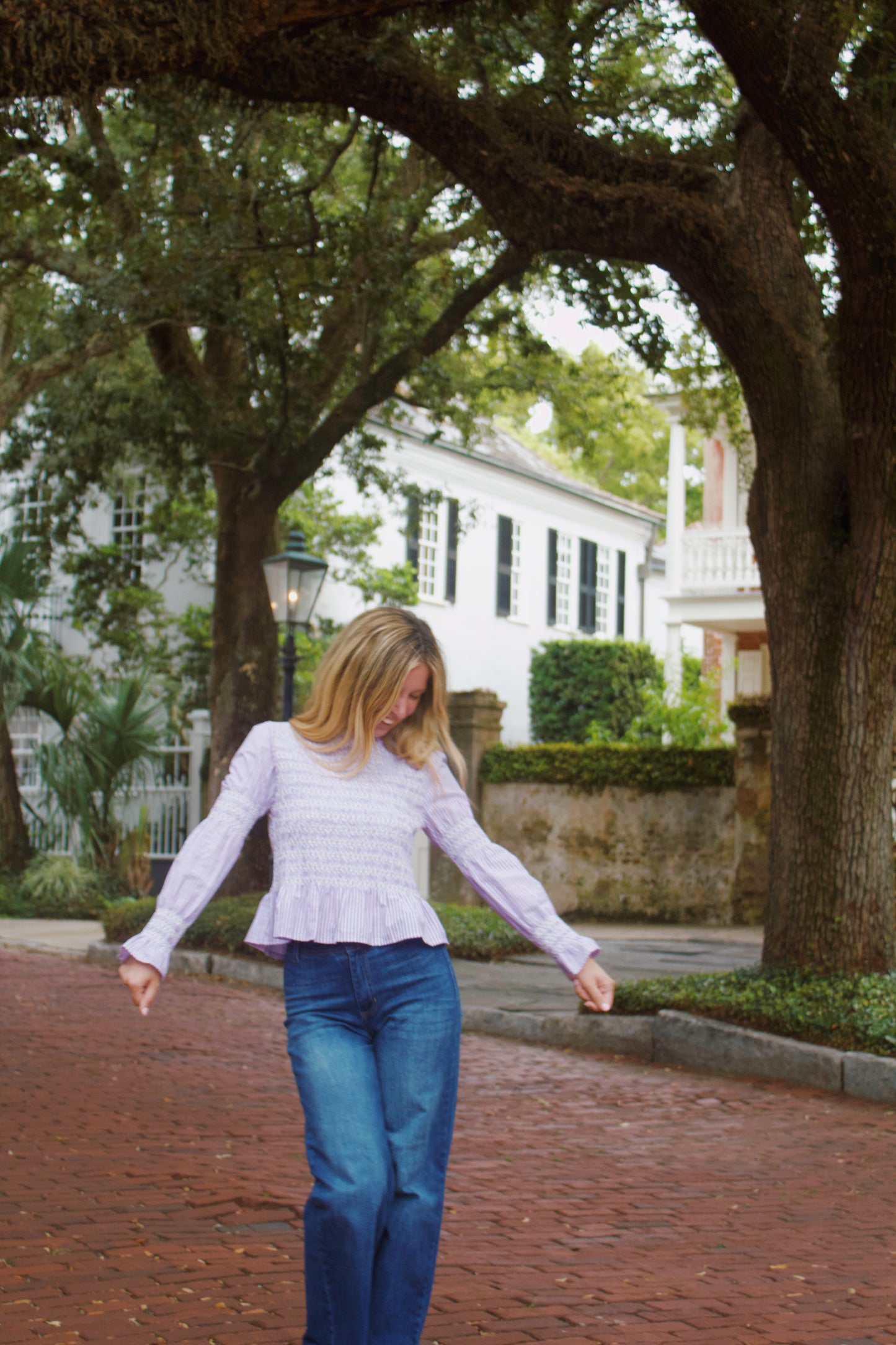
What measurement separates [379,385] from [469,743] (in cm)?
497

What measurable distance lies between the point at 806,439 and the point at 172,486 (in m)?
8.57

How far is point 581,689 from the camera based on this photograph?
28.6 metres

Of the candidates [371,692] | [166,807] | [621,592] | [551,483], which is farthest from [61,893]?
[621,592]

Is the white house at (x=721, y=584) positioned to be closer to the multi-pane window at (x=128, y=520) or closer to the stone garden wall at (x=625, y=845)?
the stone garden wall at (x=625, y=845)

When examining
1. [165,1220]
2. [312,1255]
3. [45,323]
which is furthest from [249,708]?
[312,1255]

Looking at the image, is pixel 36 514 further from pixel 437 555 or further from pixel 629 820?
pixel 437 555

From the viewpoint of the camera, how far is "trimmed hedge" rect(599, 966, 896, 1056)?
780 cm

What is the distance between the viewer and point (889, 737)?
8438mm

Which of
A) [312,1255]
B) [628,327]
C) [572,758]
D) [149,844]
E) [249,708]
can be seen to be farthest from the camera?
[149,844]

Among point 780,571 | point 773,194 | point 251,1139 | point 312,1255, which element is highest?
point 773,194

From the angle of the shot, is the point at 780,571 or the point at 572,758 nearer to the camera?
the point at 780,571

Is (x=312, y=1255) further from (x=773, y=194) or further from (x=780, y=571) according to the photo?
(x=773, y=194)

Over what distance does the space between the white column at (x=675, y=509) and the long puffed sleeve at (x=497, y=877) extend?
18.7 meters

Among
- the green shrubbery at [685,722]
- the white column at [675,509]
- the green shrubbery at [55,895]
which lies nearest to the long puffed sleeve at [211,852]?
the green shrubbery at [685,722]
